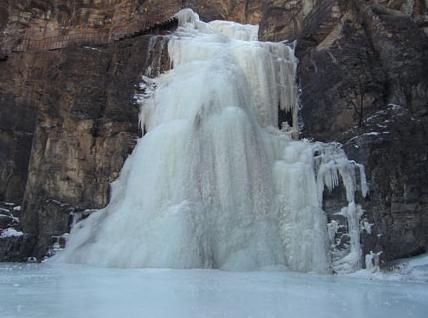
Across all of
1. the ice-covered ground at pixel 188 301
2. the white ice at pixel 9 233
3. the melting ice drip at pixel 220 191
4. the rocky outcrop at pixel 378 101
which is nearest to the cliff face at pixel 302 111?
the rocky outcrop at pixel 378 101

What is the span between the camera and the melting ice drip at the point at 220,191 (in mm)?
12906

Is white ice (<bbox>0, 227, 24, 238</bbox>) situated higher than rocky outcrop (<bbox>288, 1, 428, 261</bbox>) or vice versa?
rocky outcrop (<bbox>288, 1, 428, 261</bbox>)

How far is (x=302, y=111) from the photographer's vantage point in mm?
17672

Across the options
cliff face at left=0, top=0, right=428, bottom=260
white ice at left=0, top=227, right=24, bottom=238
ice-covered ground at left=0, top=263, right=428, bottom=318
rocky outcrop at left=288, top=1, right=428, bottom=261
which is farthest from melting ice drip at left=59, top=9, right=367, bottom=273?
ice-covered ground at left=0, top=263, right=428, bottom=318

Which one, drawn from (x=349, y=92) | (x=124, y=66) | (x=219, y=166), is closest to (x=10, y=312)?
(x=219, y=166)

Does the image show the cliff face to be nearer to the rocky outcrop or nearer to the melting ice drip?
the rocky outcrop

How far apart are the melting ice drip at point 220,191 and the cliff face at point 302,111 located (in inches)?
35.2

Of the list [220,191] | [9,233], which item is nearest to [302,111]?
[220,191]

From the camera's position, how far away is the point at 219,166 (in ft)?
47.2

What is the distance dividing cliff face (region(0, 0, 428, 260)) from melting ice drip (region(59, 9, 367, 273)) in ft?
2.93

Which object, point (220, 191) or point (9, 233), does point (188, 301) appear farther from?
point (9, 233)

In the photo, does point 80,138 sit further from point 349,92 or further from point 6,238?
point 349,92

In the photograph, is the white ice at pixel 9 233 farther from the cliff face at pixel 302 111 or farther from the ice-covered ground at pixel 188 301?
the ice-covered ground at pixel 188 301

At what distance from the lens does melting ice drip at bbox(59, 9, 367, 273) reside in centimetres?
1291
